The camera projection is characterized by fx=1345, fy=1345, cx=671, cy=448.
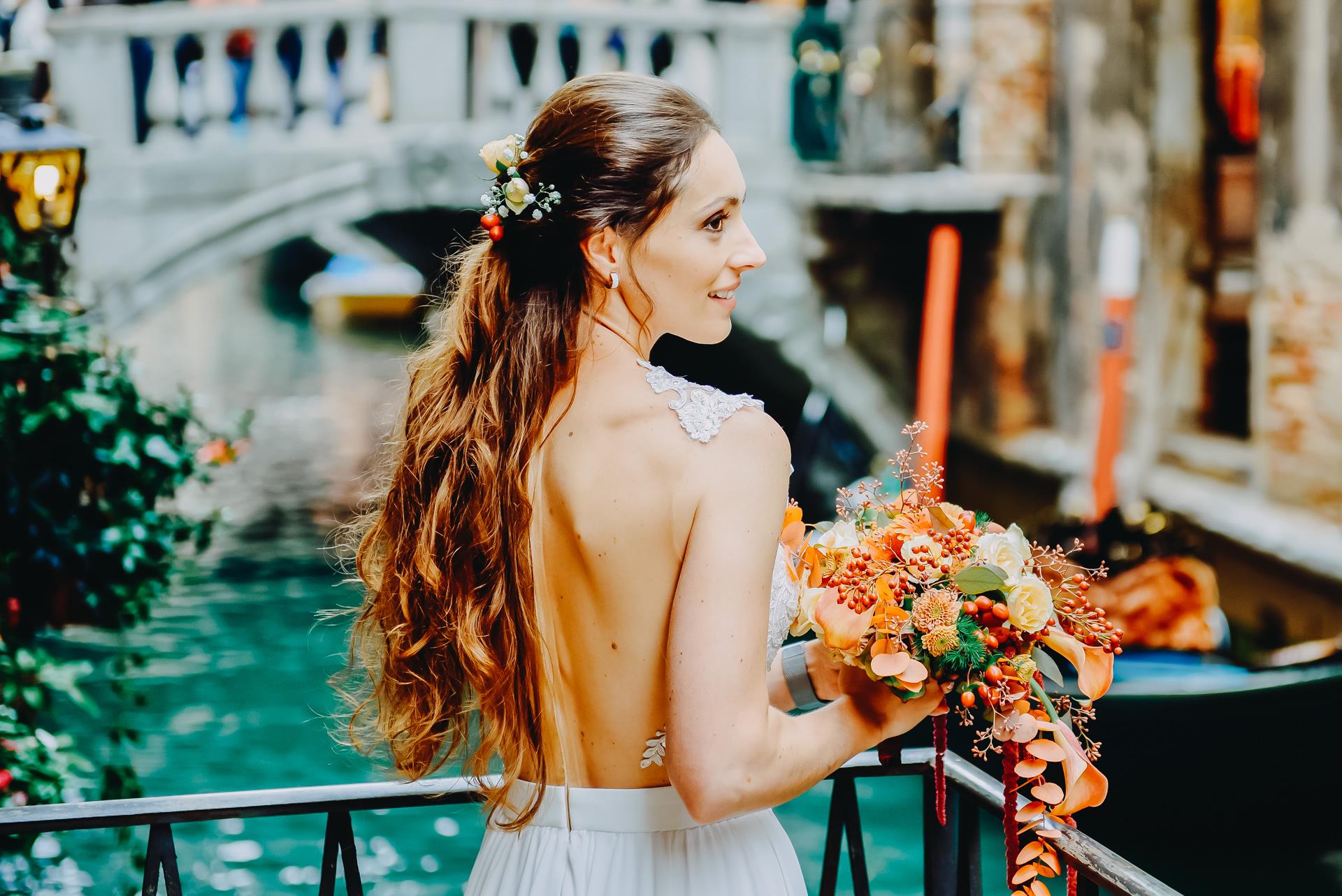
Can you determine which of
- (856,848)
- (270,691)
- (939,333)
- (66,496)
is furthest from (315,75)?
(856,848)

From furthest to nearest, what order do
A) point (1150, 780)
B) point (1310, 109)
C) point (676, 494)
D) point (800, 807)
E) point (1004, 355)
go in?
point (1004, 355)
point (800, 807)
point (1310, 109)
point (1150, 780)
point (676, 494)

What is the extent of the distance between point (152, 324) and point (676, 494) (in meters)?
6.22

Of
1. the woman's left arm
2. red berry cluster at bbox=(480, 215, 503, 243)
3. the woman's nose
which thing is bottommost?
the woman's left arm

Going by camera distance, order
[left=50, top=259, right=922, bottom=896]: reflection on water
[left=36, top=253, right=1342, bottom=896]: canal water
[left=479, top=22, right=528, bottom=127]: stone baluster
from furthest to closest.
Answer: [left=479, top=22, right=528, bottom=127]: stone baluster < [left=50, top=259, right=922, bottom=896]: reflection on water < [left=36, top=253, right=1342, bottom=896]: canal water

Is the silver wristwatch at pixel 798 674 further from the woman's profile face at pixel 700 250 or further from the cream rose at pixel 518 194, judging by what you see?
the cream rose at pixel 518 194

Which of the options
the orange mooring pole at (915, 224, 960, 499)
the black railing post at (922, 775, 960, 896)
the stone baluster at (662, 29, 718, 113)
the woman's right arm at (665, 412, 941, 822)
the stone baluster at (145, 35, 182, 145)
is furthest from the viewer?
the orange mooring pole at (915, 224, 960, 499)

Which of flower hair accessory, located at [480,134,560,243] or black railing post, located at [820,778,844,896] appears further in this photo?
black railing post, located at [820,778,844,896]

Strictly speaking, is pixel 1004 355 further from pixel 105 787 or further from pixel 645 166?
pixel 645 166

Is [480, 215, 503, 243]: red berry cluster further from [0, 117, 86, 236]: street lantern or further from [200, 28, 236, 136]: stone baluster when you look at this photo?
[200, 28, 236, 136]: stone baluster

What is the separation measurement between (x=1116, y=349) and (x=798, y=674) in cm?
483

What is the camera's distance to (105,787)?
262 centimetres

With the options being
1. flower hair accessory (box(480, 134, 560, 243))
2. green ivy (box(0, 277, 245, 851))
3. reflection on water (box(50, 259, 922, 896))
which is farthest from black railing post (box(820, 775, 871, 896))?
reflection on water (box(50, 259, 922, 896))

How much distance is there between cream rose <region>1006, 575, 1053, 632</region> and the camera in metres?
0.99

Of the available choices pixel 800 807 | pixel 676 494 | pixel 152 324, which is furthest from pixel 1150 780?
pixel 152 324
